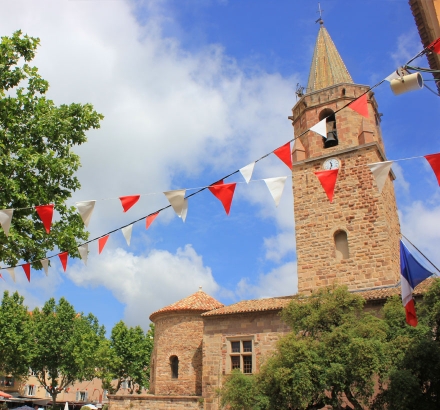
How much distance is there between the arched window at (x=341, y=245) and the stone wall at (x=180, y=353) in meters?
7.87

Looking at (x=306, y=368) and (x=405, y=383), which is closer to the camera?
(x=405, y=383)

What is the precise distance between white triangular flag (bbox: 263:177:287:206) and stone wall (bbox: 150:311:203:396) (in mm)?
15725

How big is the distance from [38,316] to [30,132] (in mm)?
26302

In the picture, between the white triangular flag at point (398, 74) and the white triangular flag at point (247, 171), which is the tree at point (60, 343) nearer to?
the white triangular flag at point (247, 171)

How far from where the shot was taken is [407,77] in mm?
7082

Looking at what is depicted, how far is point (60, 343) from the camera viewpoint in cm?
3253

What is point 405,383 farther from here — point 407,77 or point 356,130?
point 356,130

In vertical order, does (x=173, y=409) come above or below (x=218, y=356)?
below

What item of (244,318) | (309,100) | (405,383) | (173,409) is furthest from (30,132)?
(309,100)

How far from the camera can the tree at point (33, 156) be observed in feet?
34.2

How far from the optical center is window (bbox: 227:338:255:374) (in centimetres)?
1914

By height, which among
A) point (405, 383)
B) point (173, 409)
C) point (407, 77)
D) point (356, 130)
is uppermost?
point (356, 130)

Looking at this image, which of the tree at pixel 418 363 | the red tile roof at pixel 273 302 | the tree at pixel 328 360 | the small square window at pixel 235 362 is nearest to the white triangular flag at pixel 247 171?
the tree at pixel 328 360

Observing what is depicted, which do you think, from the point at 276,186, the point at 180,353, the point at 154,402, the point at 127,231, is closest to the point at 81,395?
the point at 180,353
